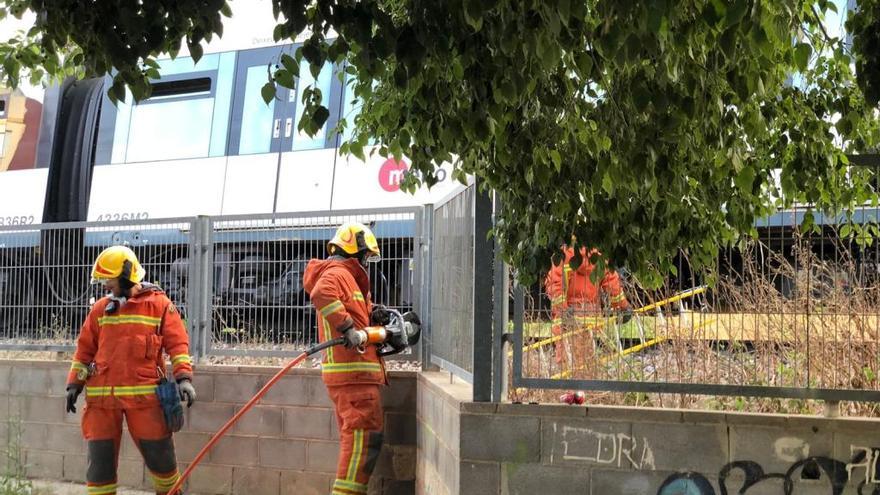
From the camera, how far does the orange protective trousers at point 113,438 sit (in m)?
6.07

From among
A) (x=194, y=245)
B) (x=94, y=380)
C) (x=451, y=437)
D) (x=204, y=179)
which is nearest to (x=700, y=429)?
(x=451, y=437)

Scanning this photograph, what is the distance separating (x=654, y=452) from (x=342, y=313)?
2145 millimetres

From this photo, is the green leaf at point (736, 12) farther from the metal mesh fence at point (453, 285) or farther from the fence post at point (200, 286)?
the fence post at point (200, 286)

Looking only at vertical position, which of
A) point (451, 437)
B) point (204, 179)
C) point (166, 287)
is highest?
point (204, 179)

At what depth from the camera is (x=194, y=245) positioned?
24.3 ft

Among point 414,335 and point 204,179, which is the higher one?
point 204,179

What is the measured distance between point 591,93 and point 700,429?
1660mm

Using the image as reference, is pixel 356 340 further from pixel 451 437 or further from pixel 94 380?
pixel 94 380

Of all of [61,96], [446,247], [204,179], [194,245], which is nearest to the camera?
[446,247]

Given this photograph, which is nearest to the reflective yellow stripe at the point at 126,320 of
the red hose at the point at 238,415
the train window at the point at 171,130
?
the red hose at the point at 238,415

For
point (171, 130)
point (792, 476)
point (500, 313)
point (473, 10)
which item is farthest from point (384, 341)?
point (171, 130)

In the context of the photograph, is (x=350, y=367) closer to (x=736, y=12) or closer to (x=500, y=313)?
(x=500, y=313)

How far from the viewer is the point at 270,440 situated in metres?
6.84

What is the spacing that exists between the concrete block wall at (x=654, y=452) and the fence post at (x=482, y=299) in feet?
0.40
